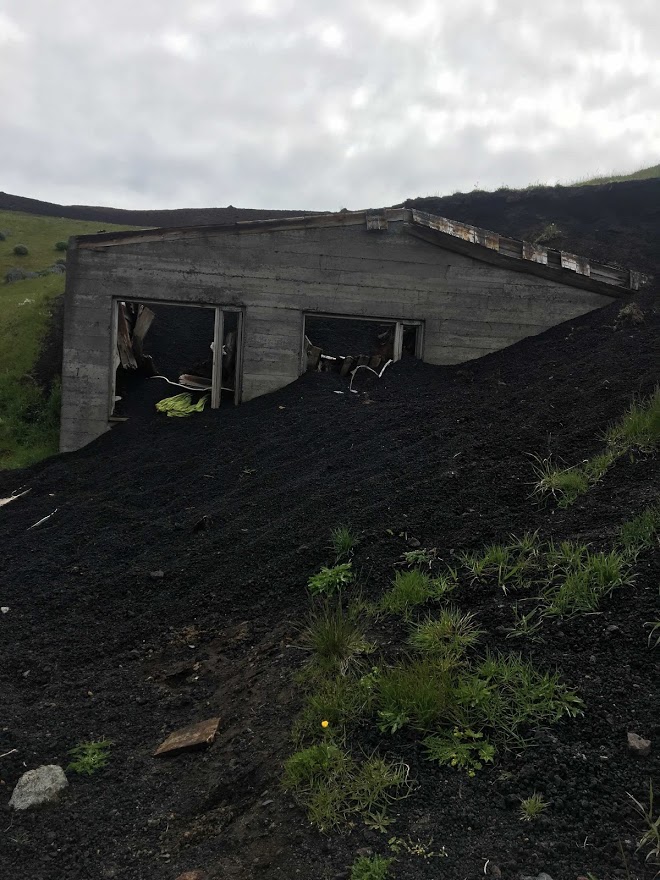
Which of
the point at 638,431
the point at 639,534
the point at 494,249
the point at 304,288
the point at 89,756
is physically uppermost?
the point at 494,249

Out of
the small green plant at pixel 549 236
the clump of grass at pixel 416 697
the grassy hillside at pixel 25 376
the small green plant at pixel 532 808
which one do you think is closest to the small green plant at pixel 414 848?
the small green plant at pixel 532 808

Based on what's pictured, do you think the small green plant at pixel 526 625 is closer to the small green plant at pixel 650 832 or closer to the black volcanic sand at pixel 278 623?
the black volcanic sand at pixel 278 623

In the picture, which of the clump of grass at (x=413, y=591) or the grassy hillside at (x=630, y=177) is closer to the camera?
the clump of grass at (x=413, y=591)

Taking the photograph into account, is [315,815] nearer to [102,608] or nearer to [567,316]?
[102,608]

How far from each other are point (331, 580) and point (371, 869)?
2.40 m

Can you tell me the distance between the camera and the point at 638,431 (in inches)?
208

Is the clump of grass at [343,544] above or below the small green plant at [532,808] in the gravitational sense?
above

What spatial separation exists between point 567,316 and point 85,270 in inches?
334

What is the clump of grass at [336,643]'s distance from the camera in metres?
3.64

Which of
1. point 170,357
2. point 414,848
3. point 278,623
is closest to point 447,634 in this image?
point 414,848

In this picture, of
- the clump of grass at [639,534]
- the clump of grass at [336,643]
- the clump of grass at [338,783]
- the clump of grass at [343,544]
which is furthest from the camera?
the clump of grass at [343,544]

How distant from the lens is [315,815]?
2727 millimetres

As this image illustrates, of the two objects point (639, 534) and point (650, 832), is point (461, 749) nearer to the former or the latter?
point (650, 832)

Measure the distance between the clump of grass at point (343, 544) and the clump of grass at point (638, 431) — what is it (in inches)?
88.0
